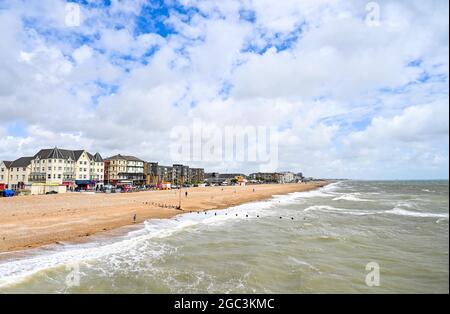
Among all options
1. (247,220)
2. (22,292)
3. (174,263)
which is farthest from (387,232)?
(22,292)

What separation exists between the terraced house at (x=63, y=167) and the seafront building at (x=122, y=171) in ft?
42.9

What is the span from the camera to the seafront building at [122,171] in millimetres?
106312

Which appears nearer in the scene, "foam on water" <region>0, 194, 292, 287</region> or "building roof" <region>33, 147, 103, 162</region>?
"foam on water" <region>0, 194, 292, 287</region>

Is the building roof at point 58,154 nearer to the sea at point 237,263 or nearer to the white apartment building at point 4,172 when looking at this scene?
the white apartment building at point 4,172

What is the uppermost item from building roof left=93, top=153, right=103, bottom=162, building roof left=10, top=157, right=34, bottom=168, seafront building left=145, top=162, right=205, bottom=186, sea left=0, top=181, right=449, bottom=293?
building roof left=93, top=153, right=103, bottom=162

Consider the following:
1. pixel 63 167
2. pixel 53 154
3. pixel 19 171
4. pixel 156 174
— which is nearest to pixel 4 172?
pixel 19 171

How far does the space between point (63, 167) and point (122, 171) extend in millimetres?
27077

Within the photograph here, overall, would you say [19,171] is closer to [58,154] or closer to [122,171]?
[58,154]

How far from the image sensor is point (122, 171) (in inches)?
4257

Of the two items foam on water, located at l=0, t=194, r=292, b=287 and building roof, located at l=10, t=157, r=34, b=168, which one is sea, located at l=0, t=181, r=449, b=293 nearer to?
foam on water, located at l=0, t=194, r=292, b=287

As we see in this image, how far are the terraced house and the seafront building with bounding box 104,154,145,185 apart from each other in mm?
13067

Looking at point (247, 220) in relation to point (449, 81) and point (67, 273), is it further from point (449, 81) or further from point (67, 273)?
point (449, 81)

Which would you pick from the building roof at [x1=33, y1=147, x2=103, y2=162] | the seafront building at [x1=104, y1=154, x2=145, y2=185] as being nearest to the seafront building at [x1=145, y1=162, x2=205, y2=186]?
the seafront building at [x1=104, y1=154, x2=145, y2=185]

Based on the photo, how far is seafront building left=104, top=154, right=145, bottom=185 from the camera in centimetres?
10631
